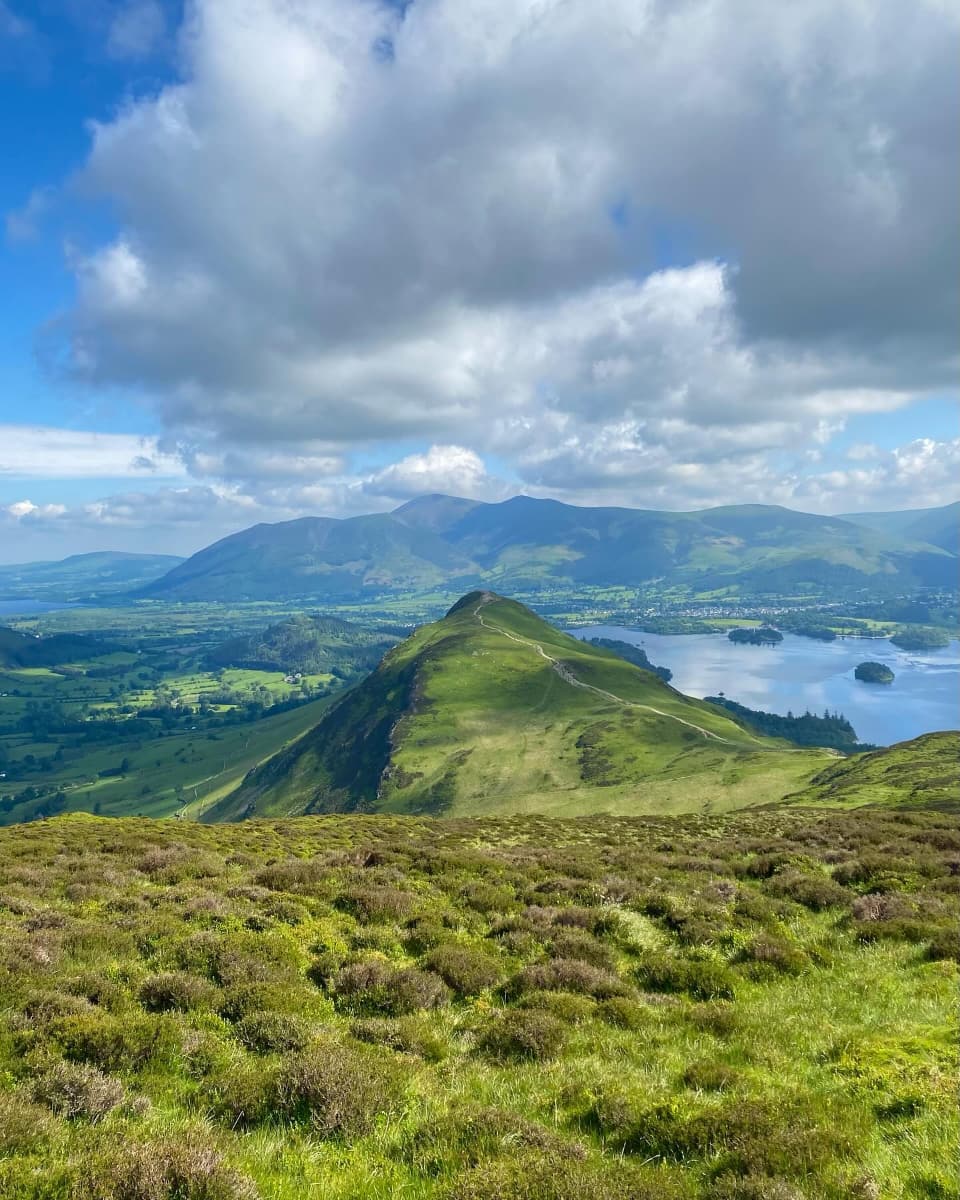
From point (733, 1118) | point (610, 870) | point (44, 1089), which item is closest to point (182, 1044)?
point (44, 1089)

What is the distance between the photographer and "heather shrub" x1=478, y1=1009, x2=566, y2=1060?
11.4 metres

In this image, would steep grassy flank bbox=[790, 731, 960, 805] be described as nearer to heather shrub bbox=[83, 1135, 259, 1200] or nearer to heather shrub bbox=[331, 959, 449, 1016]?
heather shrub bbox=[331, 959, 449, 1016]

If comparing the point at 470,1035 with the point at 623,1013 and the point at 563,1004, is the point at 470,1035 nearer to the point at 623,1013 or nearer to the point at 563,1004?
the point at 563,1004

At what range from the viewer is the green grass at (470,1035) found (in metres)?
7.64

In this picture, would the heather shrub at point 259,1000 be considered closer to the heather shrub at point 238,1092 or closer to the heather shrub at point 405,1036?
the heather shrub at point 405,1036

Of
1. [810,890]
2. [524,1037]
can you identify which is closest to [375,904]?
[524,1037]

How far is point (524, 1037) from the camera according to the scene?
38.1 ft

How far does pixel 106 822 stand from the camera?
43250 millimetres

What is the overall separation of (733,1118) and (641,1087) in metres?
1.85

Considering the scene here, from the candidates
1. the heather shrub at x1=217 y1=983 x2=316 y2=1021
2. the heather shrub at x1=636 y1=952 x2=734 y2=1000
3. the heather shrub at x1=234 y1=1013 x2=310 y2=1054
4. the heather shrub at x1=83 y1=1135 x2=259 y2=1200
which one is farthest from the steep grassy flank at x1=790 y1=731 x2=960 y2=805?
the heather shrub at x1=83 y1=1135 x2=259 y2=1200

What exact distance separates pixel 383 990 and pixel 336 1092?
4.70 m

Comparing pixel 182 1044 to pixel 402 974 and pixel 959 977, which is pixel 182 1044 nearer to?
pixel 402 974

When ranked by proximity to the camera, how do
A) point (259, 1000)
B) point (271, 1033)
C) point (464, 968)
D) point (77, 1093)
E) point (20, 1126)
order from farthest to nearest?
1. point (464, 968)
2. point (259, 1000)
3. point (271, 1033)
4. point (77, 1093)
5. point (20, 1126)

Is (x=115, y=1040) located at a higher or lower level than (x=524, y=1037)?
higher
